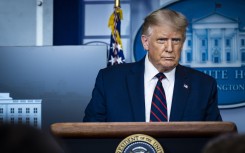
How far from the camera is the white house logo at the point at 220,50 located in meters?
3.86

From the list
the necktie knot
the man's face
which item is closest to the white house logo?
the man's face

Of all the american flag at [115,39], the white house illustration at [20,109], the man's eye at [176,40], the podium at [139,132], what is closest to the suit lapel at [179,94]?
the man's eye at [176,40]

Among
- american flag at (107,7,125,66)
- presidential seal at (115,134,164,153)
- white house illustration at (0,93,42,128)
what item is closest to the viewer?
presidential seal at (115,134,164,153)

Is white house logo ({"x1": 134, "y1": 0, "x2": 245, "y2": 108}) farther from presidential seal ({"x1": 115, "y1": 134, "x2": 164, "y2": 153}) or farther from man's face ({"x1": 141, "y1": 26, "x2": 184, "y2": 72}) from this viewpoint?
presidential seal ({"x1": 115, "y1": 134, "x2": 164, "y2": 153})

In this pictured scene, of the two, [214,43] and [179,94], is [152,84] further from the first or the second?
[214,43]

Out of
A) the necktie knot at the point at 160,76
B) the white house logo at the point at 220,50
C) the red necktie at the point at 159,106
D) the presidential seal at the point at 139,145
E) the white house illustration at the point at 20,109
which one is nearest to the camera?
the presidential seal at the point at 139,145

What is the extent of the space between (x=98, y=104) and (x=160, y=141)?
604mm

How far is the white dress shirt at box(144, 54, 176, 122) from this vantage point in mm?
1700

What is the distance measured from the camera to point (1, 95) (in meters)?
3.05

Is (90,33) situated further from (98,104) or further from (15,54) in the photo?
(98,104)

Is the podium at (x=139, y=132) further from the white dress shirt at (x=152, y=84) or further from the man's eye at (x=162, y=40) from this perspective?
the man's eye at (x=162, y=40)

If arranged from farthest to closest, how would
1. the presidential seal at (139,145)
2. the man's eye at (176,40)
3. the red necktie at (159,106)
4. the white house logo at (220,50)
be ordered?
the white house logo at (220,50), the man's eye at (176,40), the red necktie at (159,106), the presidential seal at (139,145)

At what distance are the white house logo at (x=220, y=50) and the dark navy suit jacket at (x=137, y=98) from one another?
2.00 metres

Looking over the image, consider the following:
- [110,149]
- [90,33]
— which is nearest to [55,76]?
[90,33]
